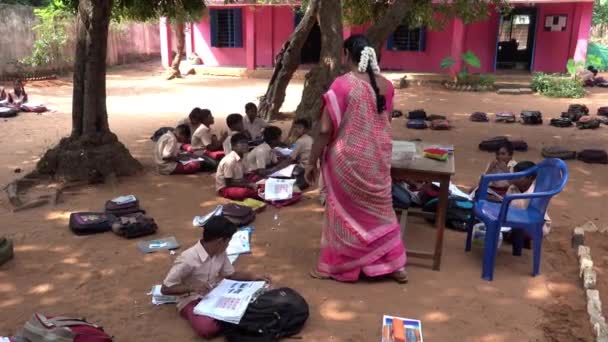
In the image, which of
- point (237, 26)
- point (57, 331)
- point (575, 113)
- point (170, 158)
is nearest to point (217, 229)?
point (57, 331)

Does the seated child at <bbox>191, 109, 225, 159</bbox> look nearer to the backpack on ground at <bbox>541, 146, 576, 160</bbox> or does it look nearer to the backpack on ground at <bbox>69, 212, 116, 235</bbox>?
the backpack on ground at <bbox>69, 212, 116, 235</bbox>

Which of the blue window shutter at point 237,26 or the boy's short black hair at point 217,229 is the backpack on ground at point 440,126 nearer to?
the boy's short black hair at point 217,229

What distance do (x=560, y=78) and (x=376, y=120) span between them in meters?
13.5

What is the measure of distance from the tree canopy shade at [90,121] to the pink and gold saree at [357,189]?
12.0 feet

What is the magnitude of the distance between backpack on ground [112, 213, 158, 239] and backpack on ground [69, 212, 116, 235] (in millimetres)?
92

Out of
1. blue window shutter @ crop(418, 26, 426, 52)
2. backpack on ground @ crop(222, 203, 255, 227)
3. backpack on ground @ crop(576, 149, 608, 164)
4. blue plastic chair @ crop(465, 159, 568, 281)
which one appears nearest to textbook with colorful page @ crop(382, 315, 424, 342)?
blue plastic chair @ crop(465, 159, 568, 281)

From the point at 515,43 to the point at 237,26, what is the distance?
9965mm

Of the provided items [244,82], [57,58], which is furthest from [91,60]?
[57,58]

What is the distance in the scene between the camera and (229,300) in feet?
10.6

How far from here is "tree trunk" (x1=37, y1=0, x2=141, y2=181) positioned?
20.5 feet

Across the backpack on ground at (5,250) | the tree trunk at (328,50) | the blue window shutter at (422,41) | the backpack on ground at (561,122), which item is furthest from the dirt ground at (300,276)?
the blue window shutter at (422,41)

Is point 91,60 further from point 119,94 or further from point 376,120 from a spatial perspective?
point 119,94

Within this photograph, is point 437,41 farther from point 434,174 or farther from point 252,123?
point 434,174

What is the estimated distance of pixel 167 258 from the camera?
429 centimetres
